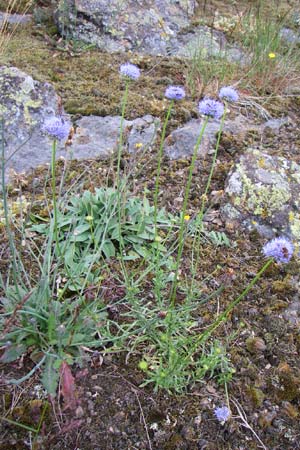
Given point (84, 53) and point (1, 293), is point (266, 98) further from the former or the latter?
point (1, 293)

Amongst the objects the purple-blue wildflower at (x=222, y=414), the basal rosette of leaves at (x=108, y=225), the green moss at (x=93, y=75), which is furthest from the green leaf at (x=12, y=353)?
the green moss at (x=93, y=75)

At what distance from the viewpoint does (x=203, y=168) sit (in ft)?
9.23

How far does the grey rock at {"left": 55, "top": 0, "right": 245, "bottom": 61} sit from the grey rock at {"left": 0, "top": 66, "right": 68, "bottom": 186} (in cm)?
96

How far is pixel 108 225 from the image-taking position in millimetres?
2213

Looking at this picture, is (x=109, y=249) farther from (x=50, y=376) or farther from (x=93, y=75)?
(x=93, y=75)

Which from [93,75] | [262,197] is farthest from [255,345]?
[93,75]

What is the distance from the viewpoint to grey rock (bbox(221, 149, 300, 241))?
8.20 ft

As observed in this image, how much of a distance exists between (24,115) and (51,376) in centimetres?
171

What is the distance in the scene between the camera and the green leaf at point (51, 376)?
160cm

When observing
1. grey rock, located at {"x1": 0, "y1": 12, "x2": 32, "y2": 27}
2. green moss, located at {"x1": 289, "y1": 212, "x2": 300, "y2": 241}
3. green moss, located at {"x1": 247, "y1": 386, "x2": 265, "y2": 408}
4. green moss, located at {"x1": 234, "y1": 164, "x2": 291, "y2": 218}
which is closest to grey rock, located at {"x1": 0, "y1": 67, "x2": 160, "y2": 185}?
green moss, located at {"x1": 234, "y1": 164, "x2": 291, "y2": 218}

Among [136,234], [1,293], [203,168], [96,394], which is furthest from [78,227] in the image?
[203,168]

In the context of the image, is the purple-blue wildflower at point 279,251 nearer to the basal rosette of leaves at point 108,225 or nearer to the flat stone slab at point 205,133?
the basal rosette of leaves at point 108,225

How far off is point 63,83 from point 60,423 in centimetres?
232

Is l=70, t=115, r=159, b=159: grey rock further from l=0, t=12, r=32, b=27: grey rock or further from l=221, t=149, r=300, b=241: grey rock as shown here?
l=0, t=12, r=32, b=27: grey rock
